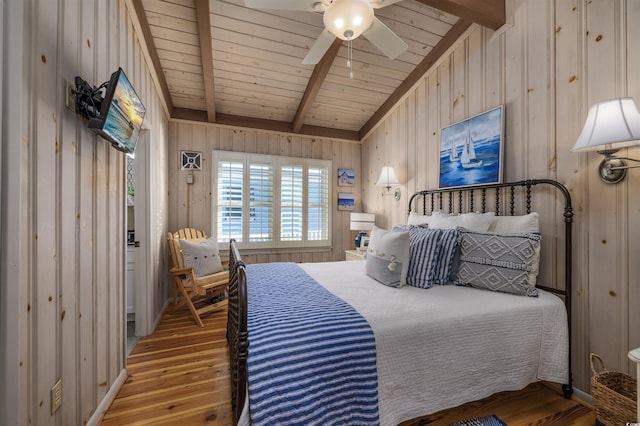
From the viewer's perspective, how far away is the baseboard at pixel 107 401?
4.92 ft

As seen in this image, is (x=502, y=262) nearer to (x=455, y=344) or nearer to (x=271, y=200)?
(x=455, y=344)

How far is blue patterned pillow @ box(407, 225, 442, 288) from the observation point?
1903 mm

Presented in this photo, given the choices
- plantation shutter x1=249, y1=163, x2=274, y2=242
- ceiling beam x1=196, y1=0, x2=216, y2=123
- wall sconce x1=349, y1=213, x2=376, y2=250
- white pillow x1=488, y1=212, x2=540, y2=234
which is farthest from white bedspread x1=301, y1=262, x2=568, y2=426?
plantation shutter x1=249, y1=163, x2=274, y2=242

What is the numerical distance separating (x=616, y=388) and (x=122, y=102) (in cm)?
317

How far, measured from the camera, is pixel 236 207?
391 centimetres

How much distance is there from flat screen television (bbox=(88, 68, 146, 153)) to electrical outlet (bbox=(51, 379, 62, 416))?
1.17 m

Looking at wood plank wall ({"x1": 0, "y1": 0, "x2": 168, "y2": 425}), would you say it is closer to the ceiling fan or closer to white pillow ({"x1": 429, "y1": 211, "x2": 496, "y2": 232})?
the ceiling fan

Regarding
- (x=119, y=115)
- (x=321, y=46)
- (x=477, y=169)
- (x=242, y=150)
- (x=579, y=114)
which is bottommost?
(x=477, y=169)

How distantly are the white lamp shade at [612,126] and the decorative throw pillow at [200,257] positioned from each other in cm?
327

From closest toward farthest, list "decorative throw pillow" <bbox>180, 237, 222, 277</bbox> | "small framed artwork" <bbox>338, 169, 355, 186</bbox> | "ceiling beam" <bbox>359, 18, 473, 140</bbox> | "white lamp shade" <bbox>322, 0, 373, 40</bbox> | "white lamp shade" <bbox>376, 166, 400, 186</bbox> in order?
"white lamp shade" <bbox>322, 0, 373, 40</bbox>
"ceiling beam" <bbox>359, 18, 473, 140</bbox>
"decorative throw pillow" <bbox>180, 237, 222, 277</bbox>
"white lamp shade" <bbox>376, 166, 400, 186</bbox>
"small framed artwork" <bbox>338, 169, 355, 186</bbox>

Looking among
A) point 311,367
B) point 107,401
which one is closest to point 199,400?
point 107,401

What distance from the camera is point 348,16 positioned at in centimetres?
153

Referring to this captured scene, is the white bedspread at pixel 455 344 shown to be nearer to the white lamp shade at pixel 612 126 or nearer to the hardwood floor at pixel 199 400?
the hardwood floor at pixel 199 400

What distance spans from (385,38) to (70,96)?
1954mm
